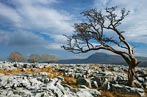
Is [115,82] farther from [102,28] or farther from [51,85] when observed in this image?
[51,85]

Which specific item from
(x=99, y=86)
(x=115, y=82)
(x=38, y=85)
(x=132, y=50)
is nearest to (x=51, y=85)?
(x=38, y=85)

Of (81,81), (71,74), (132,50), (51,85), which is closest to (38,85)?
(51,85)

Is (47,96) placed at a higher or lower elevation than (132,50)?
lower

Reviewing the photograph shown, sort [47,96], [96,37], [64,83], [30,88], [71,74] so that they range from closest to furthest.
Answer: [47,96] < [30,88] < [64,83] < [96,37] < [71,74]

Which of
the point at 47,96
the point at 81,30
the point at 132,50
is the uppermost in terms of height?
the point at 81,30

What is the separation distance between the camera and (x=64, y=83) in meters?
40.1

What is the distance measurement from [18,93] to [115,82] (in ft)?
51.0

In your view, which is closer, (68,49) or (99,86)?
(99,86)

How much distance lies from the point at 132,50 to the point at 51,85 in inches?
535

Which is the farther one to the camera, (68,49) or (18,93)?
(68,49)

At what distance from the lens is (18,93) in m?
32.7

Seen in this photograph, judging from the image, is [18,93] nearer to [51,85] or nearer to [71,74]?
[51,85]

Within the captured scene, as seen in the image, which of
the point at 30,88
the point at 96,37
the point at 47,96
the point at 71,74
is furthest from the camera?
the point at 71,74

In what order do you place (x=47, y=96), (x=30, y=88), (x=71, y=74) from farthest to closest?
(x=71, y=74) → (x=30, y=88) → (x=47, y=96)
